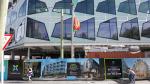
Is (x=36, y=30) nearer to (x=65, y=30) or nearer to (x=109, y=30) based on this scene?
(x=65, y=30)

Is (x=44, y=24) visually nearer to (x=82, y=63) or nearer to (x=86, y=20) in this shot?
(x=86, y=20)

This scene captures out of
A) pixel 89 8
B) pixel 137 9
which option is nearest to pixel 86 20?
pixel 89 8

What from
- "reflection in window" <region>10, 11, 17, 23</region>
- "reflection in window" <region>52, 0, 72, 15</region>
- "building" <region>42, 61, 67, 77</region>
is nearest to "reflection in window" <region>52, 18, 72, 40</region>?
"reflection in window" <region>52, 0, 72, 15</region>

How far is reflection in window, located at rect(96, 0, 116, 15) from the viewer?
52.1 metres

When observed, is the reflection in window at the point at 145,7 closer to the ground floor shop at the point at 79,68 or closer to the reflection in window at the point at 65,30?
the reflection in window at the point at 65,30

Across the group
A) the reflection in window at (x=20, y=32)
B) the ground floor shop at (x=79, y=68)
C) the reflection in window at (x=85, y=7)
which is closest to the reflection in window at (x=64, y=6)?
the reflection in window at (x=85, y=7)

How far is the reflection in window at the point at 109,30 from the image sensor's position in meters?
51.2

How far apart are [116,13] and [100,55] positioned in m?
15.0

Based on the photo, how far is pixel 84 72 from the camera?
29.7 m

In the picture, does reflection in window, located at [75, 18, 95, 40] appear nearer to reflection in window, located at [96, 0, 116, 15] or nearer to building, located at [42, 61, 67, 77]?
reflection in window, located at [96, 0, 116, 15]

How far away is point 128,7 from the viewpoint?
171ft

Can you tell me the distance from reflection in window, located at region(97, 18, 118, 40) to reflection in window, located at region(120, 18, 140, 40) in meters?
1.19

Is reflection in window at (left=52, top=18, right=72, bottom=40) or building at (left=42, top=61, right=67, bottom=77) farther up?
reflection in window at (left=52, top=18, right=72, bottom=40)

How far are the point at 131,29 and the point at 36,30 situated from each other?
51.2 ft
